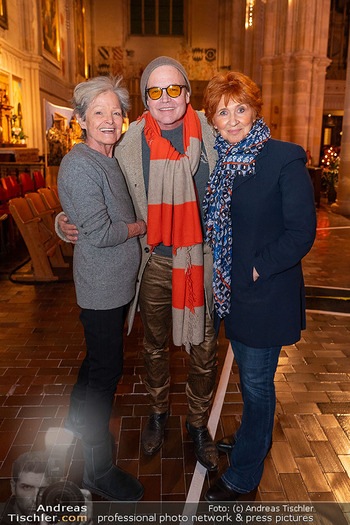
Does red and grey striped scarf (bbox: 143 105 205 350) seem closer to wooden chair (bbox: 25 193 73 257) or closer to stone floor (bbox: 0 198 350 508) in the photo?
stone floor (bbox: 0 198 350 508)

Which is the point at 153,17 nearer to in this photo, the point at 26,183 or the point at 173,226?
the point at 26,183

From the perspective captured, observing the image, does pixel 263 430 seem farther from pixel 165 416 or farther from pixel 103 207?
pixel 103 207

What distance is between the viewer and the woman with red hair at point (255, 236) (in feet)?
6.00

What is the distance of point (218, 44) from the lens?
3262cm

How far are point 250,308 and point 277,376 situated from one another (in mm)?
1858

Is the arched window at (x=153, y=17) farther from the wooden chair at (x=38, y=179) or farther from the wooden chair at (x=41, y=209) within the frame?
the wooden chair at (x=41, y=209)

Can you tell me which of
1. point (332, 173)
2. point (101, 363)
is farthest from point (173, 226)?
point (332, 173)

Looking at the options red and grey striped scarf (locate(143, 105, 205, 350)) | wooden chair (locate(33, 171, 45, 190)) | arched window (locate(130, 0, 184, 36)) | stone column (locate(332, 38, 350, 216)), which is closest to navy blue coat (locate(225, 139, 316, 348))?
red and grey striped scarf (locate(143, 105, 205, 350))

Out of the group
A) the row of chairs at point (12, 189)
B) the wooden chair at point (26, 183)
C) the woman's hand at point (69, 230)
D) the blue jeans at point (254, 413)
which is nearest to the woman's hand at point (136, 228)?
the woman's hand at point (69, 230)

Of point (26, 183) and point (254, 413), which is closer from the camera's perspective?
point (254, 413)

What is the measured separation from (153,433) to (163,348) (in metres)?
0.55

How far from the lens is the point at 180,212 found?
2254 millimetres

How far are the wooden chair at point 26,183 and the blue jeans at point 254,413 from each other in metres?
9.67

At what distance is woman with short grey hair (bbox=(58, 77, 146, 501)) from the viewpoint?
2.00m
